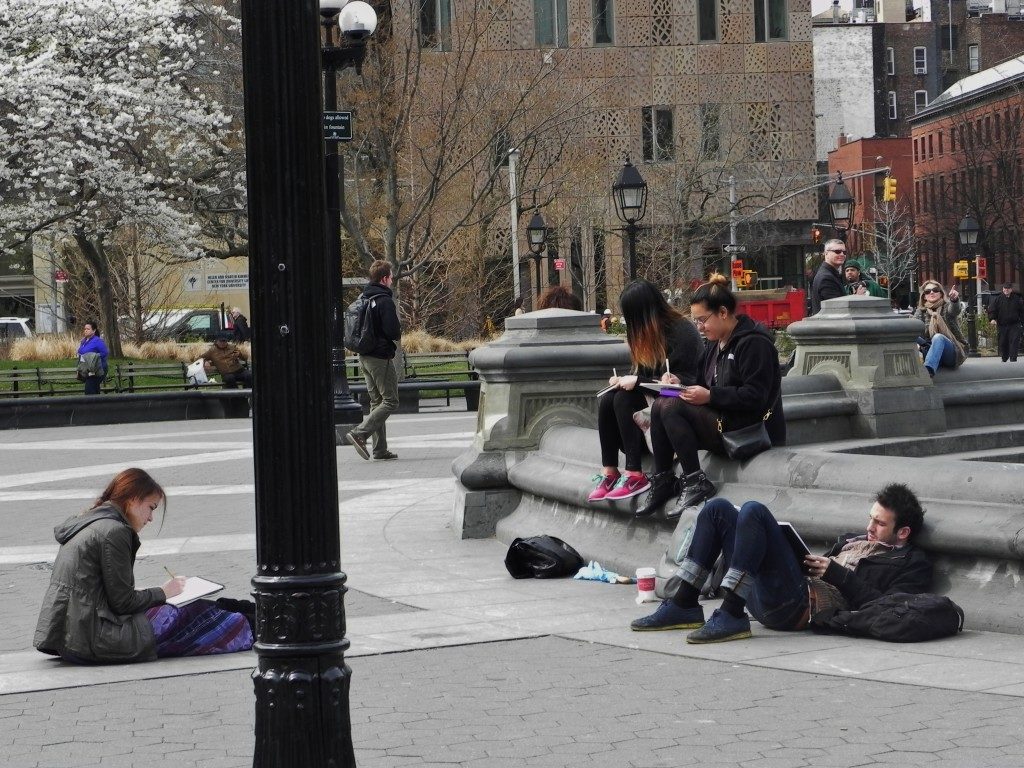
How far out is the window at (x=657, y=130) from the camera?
178ft

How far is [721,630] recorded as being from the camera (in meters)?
7.19

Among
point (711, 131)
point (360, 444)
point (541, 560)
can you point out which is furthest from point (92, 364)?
point (711, 131)

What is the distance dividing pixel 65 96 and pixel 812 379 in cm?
2514

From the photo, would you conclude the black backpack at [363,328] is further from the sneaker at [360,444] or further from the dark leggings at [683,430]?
the dark leggings at [683,430]

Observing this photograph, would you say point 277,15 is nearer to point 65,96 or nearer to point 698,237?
point 65,96

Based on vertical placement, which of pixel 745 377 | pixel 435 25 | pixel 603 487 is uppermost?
pixel 435 25

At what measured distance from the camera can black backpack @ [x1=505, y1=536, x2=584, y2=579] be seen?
9.52 metres

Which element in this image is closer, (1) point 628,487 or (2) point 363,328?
(1) point 628,487

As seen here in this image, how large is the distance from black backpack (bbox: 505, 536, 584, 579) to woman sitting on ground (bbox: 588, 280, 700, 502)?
374 mm

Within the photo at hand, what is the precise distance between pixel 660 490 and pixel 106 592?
10.6 feet

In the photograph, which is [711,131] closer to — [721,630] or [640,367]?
[640,367]

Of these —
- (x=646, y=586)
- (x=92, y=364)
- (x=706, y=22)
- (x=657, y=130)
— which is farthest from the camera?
(x=706, y=22)

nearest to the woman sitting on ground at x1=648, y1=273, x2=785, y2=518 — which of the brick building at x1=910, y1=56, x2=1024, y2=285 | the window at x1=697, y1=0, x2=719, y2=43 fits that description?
the window at x1=697, y1=0, x2=719, y2=43

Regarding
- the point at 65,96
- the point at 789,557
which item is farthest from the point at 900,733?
the point at 65,96
